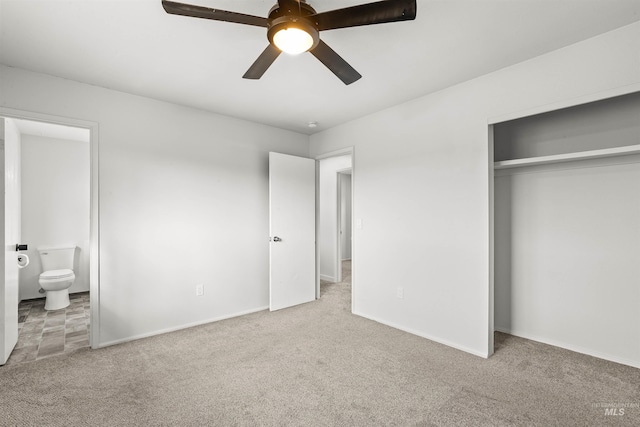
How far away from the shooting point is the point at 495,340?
9.58 feet

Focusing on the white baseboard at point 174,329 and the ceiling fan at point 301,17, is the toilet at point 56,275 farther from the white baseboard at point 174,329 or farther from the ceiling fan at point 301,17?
the ceiling fan at point 301,17

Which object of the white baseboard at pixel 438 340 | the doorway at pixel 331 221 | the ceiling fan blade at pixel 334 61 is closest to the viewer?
the ceiling fan blade at pixel 334 61

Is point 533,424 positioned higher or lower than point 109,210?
lower

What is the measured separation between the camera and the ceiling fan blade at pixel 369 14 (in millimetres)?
1348

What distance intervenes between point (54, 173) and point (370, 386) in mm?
5200

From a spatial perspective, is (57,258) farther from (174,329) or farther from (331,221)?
(331,221)

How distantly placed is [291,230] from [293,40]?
2.76 m

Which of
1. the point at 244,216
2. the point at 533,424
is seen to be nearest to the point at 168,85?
the point at 244,216

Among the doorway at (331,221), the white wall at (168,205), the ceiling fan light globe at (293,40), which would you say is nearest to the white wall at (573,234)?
the ceiling fan light globe at (293,40)

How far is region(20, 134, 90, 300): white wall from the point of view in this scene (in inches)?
168

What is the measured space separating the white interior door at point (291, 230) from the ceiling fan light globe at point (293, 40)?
2309mm

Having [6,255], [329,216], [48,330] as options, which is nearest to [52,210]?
[48,330]

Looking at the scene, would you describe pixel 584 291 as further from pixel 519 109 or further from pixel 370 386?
pixel 370 386

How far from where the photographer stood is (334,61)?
1820mm
